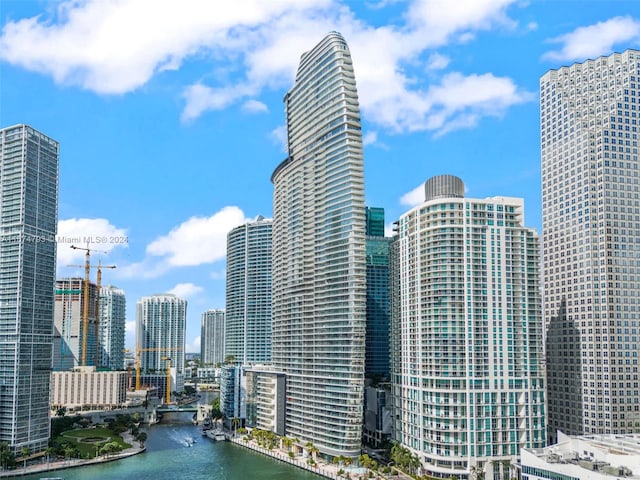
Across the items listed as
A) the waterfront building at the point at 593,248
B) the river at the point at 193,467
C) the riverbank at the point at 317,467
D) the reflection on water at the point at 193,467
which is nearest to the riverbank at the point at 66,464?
the river at the point at 193,467

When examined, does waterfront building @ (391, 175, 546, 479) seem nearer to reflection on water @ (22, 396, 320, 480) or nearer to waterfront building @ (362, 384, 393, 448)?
waterfront building @ (362, 384, 393, 448)

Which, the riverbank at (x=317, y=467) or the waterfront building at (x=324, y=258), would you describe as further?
the waterfront building at (x=324, y=258)

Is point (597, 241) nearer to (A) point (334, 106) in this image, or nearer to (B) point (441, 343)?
(B) point (441, 343)

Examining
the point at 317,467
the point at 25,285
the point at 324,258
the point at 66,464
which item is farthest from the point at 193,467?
the point at 25,285

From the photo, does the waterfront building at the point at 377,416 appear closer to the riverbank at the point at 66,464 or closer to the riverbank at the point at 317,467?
the riverbank at the point at 317,467

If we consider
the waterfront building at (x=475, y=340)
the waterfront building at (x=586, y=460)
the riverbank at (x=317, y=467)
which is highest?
the waterfront building at (x=475, y=340)

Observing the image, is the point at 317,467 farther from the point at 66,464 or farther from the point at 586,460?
the point at 586,460

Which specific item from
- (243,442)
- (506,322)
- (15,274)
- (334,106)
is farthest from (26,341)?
(506,322)
